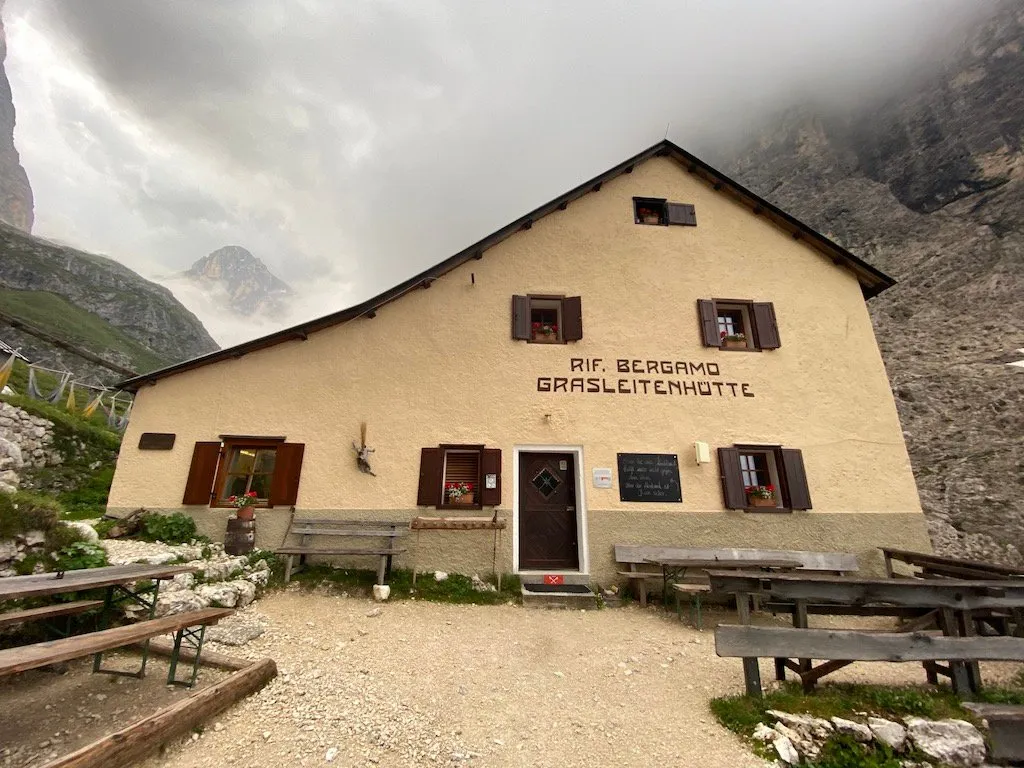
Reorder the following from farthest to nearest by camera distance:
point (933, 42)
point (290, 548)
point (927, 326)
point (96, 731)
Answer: point (933, 42)
point (927, 326)
point (290, 548)
point (96, 731)

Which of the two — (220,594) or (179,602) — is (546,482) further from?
Answer: (179,602)

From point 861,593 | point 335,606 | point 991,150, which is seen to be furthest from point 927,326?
point 335,606

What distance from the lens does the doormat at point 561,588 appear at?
7453mm

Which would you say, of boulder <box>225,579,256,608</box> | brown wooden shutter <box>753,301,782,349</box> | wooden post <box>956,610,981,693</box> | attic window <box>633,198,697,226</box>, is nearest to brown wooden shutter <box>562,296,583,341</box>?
attic window <box>633,198,697,226</box>

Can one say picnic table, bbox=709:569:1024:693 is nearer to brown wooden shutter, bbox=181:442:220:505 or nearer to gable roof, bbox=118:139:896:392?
gable roof, bbox=118:139:896:392

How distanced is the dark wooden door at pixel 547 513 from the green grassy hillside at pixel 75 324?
74548 millimetres

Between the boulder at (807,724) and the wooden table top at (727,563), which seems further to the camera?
the wooden table top at (727,563)

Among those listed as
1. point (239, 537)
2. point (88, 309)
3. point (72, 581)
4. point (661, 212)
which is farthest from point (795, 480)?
point (88, 309)

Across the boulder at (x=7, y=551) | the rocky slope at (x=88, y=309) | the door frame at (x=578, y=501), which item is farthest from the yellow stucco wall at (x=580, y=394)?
the rocky slope at (x=88, y=309)

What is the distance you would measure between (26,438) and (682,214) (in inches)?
672

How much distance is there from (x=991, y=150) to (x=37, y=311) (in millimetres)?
112884

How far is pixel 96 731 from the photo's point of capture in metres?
3.13

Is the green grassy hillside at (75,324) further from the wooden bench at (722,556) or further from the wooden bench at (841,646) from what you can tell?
the wooden bench at (841,646)

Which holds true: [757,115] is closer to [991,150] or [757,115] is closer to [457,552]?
[991,150]
